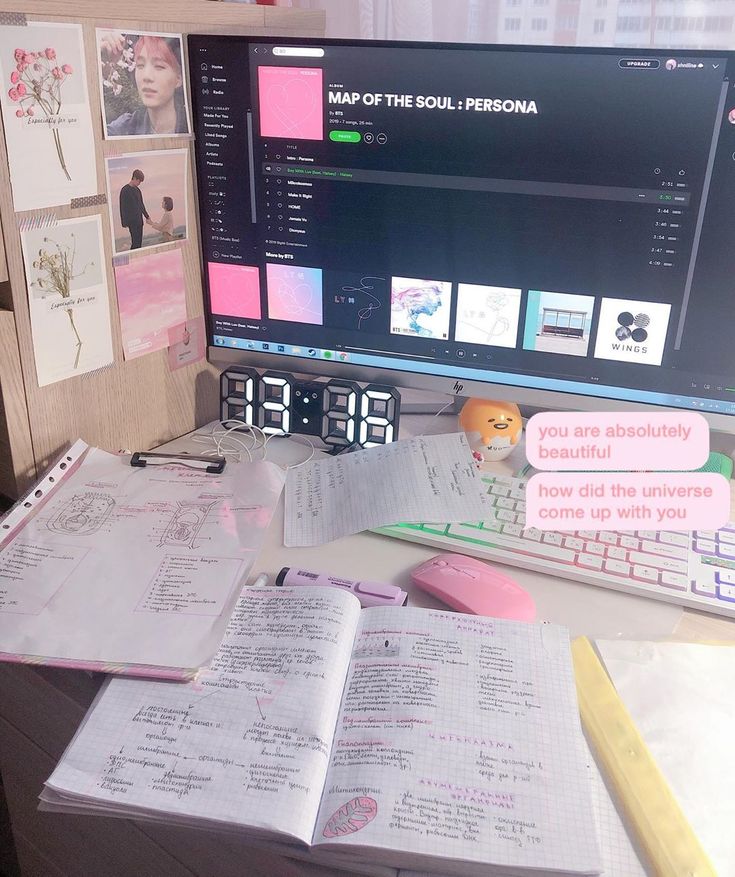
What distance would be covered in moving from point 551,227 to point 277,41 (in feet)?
1.22

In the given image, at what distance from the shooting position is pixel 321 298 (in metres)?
0.97

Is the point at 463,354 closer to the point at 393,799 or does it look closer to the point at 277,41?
the point at 277,41

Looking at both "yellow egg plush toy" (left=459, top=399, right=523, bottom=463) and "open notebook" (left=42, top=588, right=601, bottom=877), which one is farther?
"yellow egg plush toy" (left=459, top=399, right=523, bottom=463)

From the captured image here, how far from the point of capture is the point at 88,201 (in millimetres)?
857

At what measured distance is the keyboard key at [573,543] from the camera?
0.78 meters

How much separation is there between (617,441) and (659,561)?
19 cm

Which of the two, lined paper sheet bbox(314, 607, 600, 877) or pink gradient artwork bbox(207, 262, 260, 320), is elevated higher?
pink gradient artwork bbox(207, 262, 260, 320)

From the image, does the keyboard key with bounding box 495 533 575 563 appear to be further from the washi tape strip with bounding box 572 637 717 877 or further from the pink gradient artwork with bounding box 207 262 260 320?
the pink gradient artwork with bounding box 207 262 260 320

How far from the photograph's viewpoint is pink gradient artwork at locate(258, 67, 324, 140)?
2.90ft

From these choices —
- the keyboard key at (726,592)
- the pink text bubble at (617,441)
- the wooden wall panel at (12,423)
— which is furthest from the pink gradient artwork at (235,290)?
the keyboard key at (726,592)

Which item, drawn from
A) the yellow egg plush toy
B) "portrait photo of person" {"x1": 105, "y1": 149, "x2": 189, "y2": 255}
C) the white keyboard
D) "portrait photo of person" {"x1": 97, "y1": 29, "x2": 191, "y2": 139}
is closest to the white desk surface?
the white keyboard

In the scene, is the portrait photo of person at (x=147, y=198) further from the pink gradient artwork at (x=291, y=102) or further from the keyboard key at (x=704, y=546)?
the keyboard key at (x=704, y=546)

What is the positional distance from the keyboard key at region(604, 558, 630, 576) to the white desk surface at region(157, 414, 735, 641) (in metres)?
0.02

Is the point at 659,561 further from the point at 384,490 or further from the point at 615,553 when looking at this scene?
the point at 384,490
